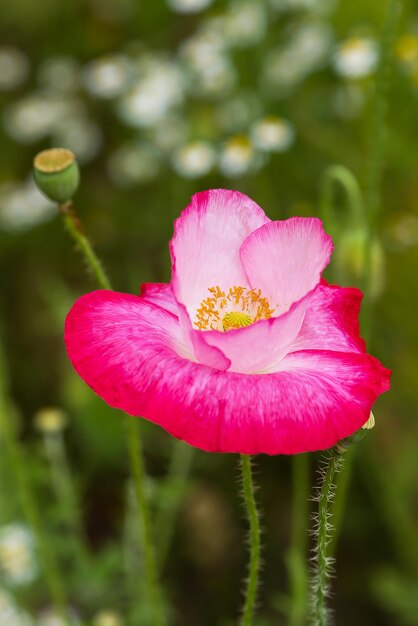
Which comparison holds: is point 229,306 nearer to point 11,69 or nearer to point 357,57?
point 357,57

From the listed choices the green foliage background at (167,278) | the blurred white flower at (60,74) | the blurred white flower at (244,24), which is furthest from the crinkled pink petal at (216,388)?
the blurred white flower at (60,74)

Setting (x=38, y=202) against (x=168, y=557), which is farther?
(x=38, y=202)

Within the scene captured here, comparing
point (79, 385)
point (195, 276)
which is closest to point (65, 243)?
point (79, 385)

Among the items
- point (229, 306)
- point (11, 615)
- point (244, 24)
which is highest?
point (244, 24)

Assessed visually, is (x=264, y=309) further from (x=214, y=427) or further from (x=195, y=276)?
(x=214, y=427)

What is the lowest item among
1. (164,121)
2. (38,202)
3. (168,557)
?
(168,557)

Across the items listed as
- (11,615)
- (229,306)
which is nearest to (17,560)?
(11,615)
